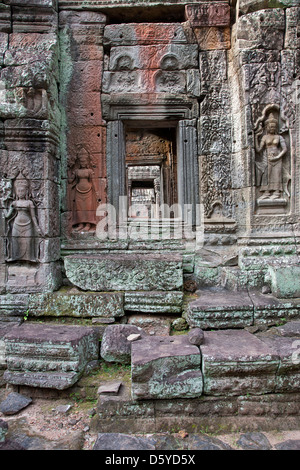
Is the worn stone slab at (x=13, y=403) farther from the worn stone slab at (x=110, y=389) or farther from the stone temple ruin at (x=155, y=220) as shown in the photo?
the worn stone slab at (x=110, y=389)

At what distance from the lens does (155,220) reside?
189 inches

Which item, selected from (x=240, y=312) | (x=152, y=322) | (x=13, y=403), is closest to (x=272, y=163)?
(x=240, y=312)

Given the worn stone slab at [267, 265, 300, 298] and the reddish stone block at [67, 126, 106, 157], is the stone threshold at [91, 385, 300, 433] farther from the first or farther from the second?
the reddish stone block at [67, 126, 106, 157]

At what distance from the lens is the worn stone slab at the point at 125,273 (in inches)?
154

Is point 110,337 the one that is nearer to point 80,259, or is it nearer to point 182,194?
point 80,259

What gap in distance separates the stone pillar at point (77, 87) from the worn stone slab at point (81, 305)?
1.09m

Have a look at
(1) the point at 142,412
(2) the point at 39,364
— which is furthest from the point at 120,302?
(1) the point at 142,412

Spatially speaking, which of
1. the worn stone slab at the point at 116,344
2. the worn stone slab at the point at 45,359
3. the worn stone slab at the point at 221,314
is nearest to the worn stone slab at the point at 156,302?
the worn stone slab at the point at 221,314

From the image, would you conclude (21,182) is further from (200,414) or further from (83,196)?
(200,414)

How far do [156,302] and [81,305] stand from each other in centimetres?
88

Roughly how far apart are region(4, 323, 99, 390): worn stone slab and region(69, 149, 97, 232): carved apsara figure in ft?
6.27

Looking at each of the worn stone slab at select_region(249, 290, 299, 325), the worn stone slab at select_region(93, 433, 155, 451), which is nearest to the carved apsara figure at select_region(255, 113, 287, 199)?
the worn stone slab at select_region(249, 290, 299, 325)

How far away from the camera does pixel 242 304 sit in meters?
3.50

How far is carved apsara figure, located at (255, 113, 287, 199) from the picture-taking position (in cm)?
419
